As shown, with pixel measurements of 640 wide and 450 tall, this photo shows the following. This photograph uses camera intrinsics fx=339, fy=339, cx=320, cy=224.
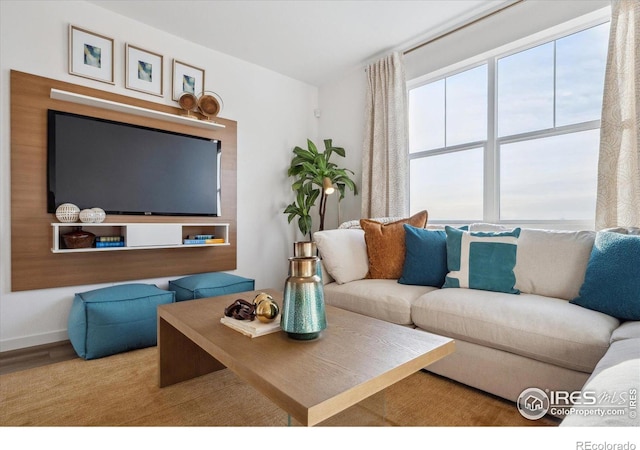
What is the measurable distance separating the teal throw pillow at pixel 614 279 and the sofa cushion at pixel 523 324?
5 cm

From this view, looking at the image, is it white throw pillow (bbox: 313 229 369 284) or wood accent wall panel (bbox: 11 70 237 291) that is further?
white throw pillow (bbox: 313 229 369 284)

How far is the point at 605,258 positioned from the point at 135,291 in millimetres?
2852

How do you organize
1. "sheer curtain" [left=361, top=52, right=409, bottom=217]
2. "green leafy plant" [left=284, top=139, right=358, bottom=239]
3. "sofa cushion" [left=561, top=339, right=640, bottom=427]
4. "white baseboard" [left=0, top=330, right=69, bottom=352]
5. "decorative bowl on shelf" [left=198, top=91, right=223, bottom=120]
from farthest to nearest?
"green leafy plant" [left=284, top=139, right=358, bottom=239] < "sheer curtain" [left=361, top=52, right=409, bottom=217] < "decorative bowl on shelf" [left=198, top=91, right=223, bottom=120] < "white baseboard" [left=0, top=330, right=69, bottom=352] < "sofa cushion" [left=561, top=339, right=640, bottom=427]

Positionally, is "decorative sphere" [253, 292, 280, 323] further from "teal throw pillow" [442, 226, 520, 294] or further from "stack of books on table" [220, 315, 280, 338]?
"teal throw pillow" [442, 226, 520, 294]

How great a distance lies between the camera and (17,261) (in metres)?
2.36

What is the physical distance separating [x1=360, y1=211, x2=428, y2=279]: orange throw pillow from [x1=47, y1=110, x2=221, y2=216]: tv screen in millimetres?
1645

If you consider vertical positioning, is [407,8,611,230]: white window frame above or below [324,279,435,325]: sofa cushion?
above

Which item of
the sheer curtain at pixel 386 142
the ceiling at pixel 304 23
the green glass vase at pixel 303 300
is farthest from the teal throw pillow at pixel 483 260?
the ceiling at pixel 304 23

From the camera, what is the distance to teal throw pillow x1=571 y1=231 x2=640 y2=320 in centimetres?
149

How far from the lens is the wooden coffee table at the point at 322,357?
851 millimetres

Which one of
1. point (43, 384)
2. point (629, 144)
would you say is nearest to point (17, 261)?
point (43, 384)

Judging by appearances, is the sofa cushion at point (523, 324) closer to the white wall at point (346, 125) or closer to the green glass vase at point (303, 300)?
the green glass vase at point (303, 300)

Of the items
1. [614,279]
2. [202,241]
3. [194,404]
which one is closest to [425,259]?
[614,279]

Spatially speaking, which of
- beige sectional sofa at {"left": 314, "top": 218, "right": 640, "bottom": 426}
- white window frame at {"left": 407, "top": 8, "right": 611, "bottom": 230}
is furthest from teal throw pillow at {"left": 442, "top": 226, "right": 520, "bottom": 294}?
white window frame at {"left": 407, "top": 8, "right": 611, "bottom": 230}
